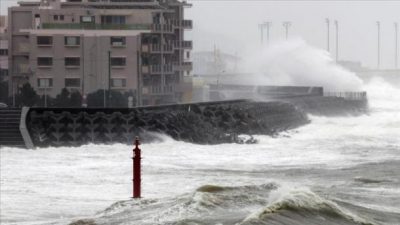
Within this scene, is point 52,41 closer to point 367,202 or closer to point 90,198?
point 90,198

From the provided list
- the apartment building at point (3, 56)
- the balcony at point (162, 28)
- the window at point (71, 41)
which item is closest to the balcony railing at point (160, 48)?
the balcony at point (162, 28)

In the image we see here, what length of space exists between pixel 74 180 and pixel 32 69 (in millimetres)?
29761

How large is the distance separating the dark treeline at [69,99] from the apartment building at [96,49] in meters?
0.53

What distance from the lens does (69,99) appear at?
43.7m

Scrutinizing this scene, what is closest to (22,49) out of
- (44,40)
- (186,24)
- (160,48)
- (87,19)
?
(44,40)

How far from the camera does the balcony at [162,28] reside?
4672 centimetres

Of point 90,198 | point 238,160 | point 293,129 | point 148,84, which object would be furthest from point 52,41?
point 90,198

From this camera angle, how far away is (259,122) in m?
31.3

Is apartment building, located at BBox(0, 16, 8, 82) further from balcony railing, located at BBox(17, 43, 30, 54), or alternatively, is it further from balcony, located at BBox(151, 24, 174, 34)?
balcony, located at BBox(151, 24, 174, 34)

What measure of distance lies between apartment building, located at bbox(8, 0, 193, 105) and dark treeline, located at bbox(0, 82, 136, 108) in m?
0.53

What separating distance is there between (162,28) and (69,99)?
20.5 feet

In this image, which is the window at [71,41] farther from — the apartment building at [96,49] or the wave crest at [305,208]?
the wave crest at [305,208]

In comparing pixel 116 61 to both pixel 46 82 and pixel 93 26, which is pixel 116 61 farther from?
pixel 46 82

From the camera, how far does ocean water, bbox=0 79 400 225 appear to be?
9.09 m
